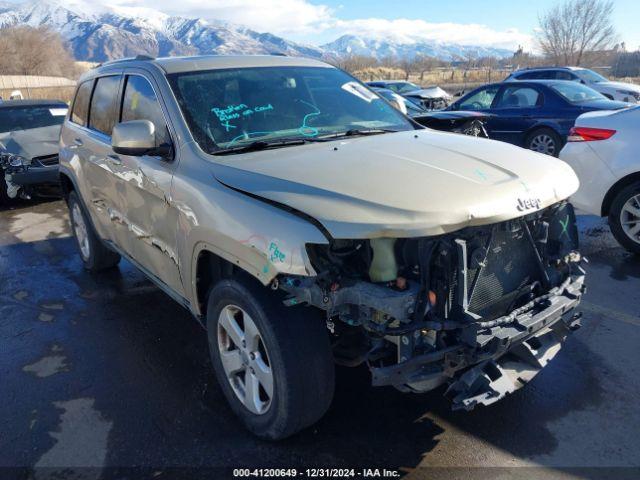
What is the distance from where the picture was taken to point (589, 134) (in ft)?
18.1

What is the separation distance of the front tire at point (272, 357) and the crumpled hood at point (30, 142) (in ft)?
24.0

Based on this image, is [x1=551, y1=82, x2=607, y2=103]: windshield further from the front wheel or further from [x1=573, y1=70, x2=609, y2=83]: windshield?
[x1=573, y1=70, x2=609, y2=83]: windshield

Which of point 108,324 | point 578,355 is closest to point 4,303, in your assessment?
point 108,324

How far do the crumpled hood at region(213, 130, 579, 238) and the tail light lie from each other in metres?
2.77

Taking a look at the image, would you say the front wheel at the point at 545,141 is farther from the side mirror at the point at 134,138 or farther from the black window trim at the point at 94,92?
the side mirror at the point at 134,138

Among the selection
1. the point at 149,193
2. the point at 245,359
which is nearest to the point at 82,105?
the point at 149,193

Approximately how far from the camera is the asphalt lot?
2.74 metres

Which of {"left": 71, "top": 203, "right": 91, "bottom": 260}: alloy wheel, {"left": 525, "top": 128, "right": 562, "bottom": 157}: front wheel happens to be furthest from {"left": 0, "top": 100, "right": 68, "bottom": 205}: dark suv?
{"left": 525, "top": 128, "right": 562, "bottom": 157}: front wheel

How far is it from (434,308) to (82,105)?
408 cm

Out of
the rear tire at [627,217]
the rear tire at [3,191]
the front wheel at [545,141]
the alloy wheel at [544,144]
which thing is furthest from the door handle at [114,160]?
the alloy wheel at [544,144]

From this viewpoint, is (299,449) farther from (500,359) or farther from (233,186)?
(233,186)

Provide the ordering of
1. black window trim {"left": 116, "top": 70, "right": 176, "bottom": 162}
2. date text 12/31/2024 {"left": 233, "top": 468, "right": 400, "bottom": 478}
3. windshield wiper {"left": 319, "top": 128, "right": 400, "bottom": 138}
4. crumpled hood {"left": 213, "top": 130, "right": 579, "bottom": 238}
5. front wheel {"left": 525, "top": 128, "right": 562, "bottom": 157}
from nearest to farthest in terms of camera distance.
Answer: crumpled hood {"left": 213, "top": 130, "right": 579, "bottom": 238}, date text 12/31/2024 {"left": 233, "top": 468, "right": 400, "bottom": 478}, black window trim {"left": 116, "top": 70, "right": 176, "bottom": 162}, windshield wiper {"left": 319, "top": 128, "right": 400, "bottom": 138}, front wheel {"left": 525, "top": 128, "right": 562, "bottom": 157}

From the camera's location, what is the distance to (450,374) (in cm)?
241

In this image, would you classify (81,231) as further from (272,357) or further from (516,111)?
(516,111)
